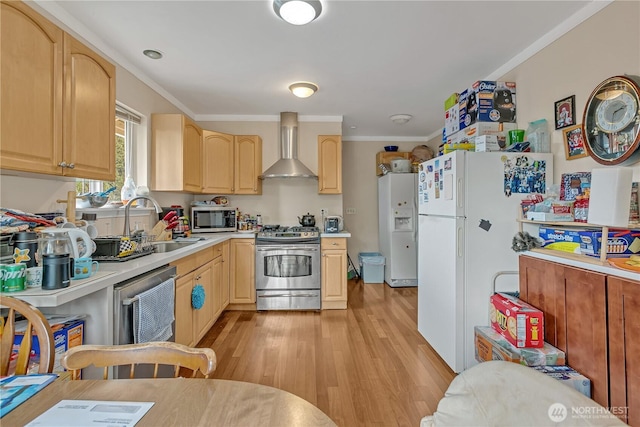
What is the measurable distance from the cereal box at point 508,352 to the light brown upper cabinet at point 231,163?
2972 mm

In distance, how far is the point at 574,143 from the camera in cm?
196

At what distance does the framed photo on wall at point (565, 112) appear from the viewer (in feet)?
6.45

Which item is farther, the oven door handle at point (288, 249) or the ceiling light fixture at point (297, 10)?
the oven door handle at point (288, 249)

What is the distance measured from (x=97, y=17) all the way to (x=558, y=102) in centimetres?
321

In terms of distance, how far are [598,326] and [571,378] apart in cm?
30

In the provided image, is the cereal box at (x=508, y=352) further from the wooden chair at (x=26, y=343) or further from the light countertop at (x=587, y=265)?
the wooden chair at (x=26, y=343)

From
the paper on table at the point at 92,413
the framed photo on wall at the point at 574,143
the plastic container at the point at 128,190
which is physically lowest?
the paper on table at the point at 92,413

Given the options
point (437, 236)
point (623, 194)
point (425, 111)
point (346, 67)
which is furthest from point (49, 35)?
point (425, 111)

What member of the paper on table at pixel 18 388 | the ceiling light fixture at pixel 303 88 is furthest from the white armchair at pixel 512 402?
the ceiling light fixture at pixel 303 88

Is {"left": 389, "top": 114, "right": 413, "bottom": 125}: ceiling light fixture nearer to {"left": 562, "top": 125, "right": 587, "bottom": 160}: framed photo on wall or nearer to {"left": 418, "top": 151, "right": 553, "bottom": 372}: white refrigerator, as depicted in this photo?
{"left": 418, "top": 151, "right": 553, "bottom": 372}: white refrigerator

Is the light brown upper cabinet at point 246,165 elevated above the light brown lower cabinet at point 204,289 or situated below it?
above

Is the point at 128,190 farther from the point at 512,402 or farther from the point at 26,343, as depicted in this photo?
the point at 512,402

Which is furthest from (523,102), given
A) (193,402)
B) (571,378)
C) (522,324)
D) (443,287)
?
(193,402)

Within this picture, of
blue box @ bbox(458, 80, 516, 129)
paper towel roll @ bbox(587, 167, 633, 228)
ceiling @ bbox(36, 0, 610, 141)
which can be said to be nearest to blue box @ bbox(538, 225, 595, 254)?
paper towel roll @ bbox(587, 167, 633, 228)
